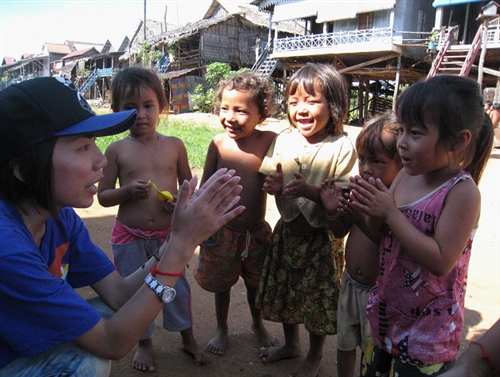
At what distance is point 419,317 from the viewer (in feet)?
5.46

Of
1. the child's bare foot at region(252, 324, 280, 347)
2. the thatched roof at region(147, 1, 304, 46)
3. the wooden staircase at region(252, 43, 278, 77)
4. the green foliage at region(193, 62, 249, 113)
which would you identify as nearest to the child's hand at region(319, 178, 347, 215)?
the child's bare foot at region(252, 324, 280, 347)

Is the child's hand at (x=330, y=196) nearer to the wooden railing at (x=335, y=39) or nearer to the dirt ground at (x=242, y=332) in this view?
the dirt ground at (x=242, y=332)

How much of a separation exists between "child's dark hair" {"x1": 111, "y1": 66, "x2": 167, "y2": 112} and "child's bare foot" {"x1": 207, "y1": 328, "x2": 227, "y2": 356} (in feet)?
5.29

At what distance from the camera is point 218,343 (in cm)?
279

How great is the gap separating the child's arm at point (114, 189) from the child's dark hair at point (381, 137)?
1.23 metres

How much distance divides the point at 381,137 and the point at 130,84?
1.54 meters

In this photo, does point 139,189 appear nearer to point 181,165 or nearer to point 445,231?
point 181,165

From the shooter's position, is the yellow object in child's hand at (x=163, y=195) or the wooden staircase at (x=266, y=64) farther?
the wooden staircase at (x=266, y=64)

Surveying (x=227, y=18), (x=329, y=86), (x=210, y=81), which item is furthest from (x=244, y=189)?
(x=227, y=18)

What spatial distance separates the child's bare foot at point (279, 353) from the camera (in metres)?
2.66

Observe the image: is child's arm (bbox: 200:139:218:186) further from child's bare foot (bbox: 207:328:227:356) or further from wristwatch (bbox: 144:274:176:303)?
wristwatch (bbox: 144:274:176:303)

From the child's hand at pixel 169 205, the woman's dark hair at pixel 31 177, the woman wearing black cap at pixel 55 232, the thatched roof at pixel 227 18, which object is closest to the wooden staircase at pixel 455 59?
the thatched roof at pixel 227 18

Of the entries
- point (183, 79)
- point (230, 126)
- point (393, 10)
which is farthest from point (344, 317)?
point (183, 79)

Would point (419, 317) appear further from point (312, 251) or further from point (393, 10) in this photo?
point (393, 10)
